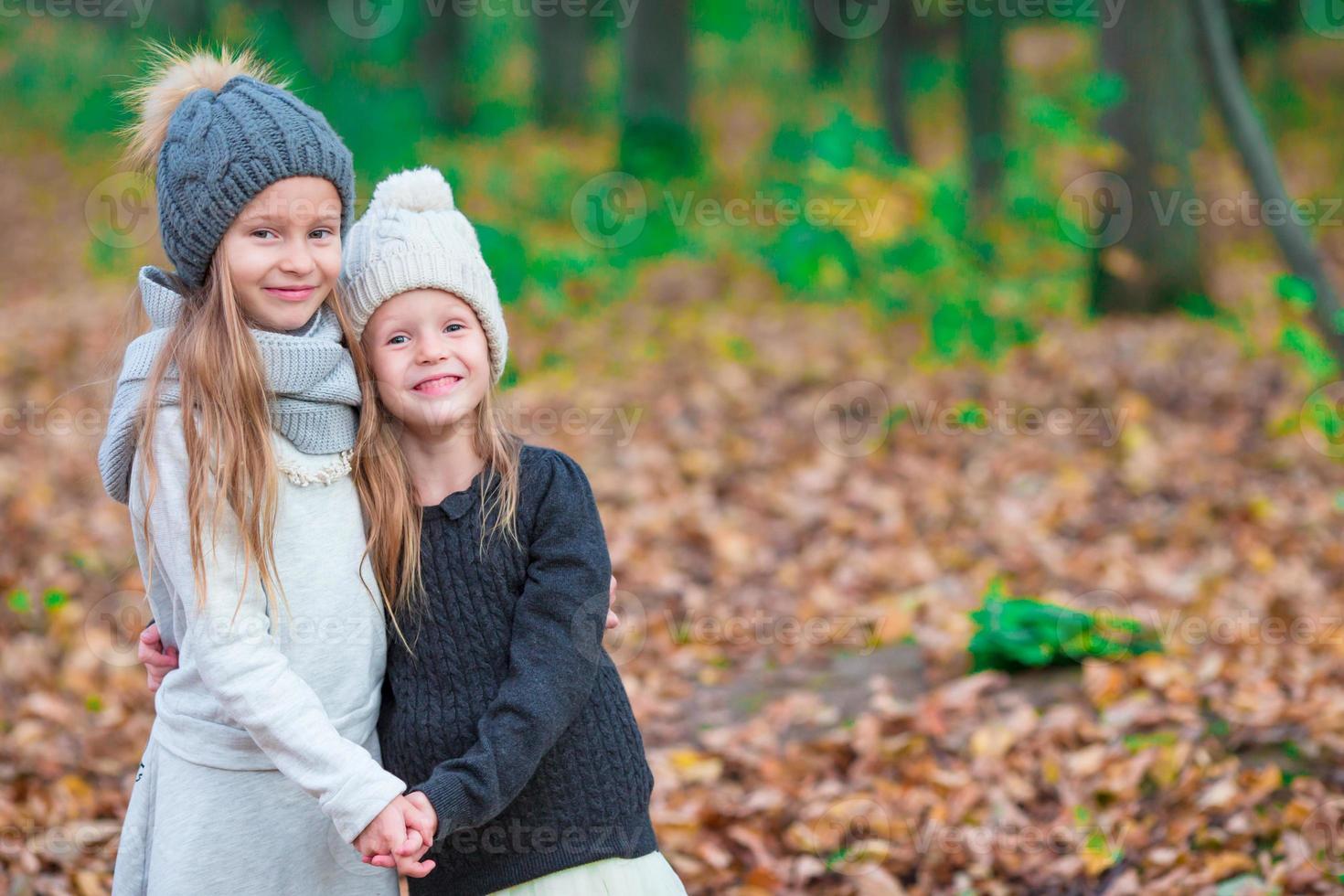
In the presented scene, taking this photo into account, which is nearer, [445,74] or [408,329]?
[408,329]

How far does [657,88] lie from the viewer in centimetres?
1444

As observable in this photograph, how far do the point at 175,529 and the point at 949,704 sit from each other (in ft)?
9.63

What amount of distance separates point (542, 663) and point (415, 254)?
0.75m

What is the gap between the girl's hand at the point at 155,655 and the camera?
224cm

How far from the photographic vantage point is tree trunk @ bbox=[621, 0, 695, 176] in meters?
14.0

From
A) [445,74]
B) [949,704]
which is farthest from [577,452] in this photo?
[445,74]

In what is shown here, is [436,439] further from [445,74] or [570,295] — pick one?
[445,74]

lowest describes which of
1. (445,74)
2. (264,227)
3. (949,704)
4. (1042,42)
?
(949,704)

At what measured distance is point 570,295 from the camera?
999cm

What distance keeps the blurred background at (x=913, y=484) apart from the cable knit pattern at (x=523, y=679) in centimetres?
76

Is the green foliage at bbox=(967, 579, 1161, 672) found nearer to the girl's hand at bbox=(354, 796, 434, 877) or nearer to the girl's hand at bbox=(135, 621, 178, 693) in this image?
the girl's hand at bbox=(135, 621, 178, 693)
